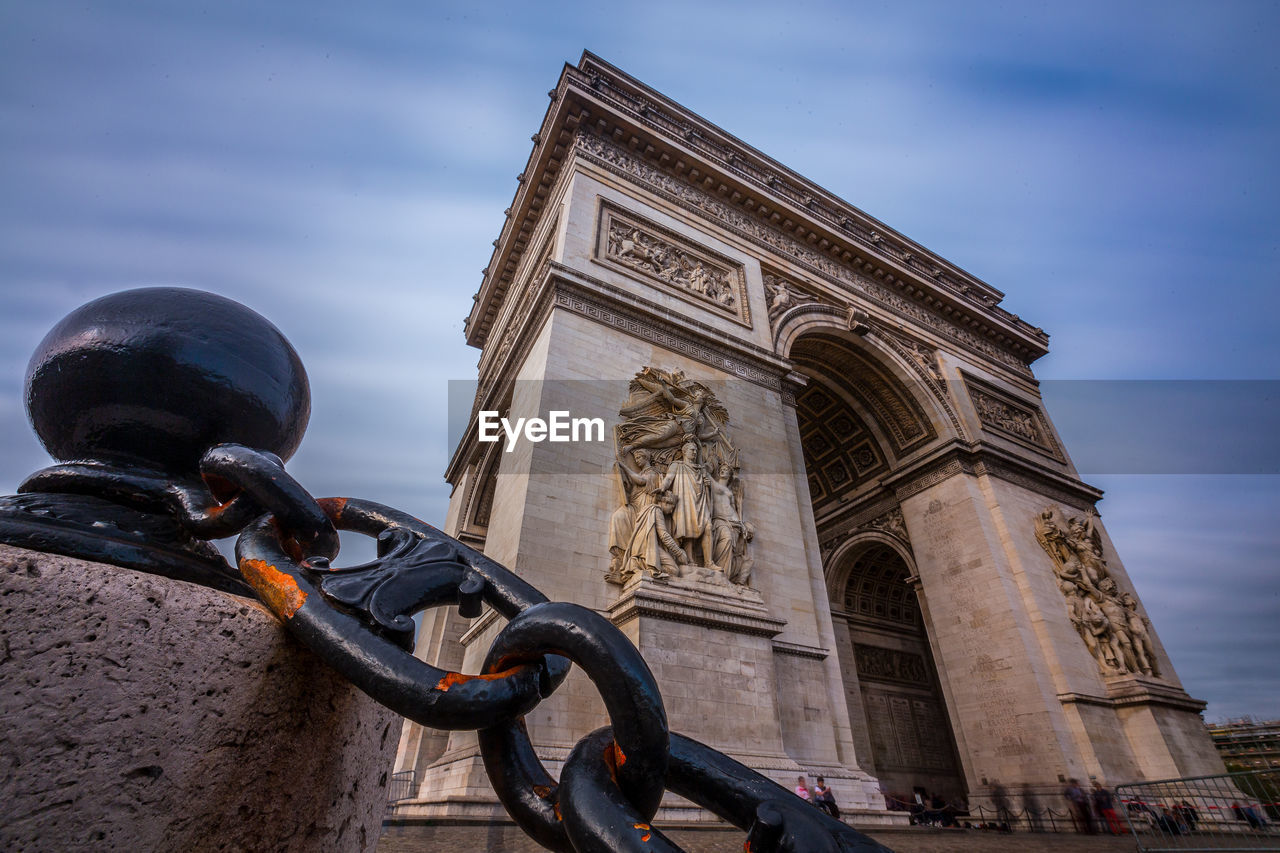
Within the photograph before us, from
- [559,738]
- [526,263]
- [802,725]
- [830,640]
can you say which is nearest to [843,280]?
[526,263]

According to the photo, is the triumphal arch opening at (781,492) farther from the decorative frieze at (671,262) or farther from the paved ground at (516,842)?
the paved ground at (516,842)

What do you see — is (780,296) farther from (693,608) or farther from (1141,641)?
(1141,641)

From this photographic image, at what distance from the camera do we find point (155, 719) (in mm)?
683

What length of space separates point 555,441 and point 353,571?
22.9 ft

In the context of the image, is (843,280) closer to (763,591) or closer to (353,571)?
(763,591)

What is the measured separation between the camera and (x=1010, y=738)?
10445 mm

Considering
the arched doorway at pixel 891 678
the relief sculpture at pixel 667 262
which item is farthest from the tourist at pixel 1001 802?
the relief sculpture at pixel 667 262

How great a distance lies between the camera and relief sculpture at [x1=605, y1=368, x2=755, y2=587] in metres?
7.11

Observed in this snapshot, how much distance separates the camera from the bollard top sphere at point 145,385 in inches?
37.1

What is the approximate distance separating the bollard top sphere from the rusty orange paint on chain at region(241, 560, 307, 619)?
366 mm

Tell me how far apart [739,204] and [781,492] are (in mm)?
7295

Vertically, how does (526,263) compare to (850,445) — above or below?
above

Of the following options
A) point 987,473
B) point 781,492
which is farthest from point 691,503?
point 987,473

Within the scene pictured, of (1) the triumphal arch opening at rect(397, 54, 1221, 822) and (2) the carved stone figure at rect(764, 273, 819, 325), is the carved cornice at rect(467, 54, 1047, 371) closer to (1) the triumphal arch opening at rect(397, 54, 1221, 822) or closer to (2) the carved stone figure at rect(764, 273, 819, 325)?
(1) the triumphal arch opening at rect(397, 54, 1221, 822)
